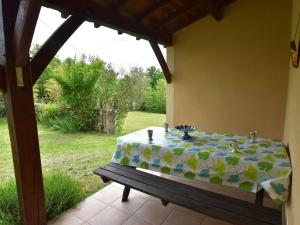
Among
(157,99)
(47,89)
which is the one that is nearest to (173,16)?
(157,99)

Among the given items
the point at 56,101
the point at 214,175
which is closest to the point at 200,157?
the point at 214,175

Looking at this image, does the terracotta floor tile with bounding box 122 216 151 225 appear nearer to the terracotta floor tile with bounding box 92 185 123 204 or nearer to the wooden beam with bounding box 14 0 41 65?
the terracotta floor tile with bounding box 92 185 123 204

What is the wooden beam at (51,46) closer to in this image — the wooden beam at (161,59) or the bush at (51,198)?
the bush at (51,198)

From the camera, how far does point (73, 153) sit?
432cm

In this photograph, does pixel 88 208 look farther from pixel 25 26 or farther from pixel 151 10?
pixel 151 10

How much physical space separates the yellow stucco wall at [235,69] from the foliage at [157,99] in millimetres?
4019

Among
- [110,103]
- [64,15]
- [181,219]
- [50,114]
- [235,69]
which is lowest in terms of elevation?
[181,219]

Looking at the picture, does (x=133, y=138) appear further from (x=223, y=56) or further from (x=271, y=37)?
(x=271, y=37)

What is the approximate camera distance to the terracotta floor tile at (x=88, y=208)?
7.38 ft

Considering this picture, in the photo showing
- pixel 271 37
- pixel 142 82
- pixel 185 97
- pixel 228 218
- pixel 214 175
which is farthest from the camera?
pixel 142 82

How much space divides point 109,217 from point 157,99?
6414 millimetres

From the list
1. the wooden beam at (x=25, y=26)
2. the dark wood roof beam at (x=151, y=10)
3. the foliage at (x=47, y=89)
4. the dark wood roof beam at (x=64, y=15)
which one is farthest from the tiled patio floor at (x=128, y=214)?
the foliage at (x=47, y=89)

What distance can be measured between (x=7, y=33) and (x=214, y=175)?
203 centimetres

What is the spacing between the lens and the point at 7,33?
5.03ft
